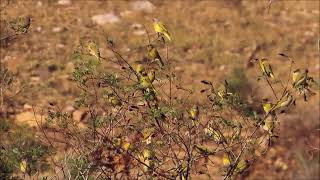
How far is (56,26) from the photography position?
561 inches

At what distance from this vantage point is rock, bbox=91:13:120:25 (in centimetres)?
1465

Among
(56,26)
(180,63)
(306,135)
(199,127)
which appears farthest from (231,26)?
(199,127)

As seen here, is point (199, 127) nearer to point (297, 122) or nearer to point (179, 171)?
point (179, 171)

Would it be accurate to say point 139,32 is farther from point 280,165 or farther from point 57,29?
point 280,165

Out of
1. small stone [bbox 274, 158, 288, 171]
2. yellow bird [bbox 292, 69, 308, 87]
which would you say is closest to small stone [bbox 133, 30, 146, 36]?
small stone [bbox 274, 158, 288, 171]

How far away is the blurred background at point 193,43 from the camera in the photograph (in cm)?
1114

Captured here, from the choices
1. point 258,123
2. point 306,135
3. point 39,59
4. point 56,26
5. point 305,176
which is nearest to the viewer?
point 258,123

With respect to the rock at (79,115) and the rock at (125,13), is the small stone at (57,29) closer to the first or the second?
the rock at (125,13)

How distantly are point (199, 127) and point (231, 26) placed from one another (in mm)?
10696

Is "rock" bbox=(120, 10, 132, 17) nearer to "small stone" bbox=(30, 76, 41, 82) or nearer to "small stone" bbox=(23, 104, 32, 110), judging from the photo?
"small stone" bbox=(30, 76, 41, 82)

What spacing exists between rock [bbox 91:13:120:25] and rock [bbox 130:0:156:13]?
58cm

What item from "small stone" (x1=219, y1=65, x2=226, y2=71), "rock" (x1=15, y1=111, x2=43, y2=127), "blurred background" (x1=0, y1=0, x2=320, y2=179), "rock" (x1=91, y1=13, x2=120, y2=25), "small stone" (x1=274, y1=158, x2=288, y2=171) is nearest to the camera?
"rock" (x1=15, y1=111, x2=43, y2=127)

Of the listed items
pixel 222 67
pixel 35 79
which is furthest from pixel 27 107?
pixel 222 67

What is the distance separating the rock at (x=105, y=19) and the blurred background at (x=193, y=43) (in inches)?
0.8
